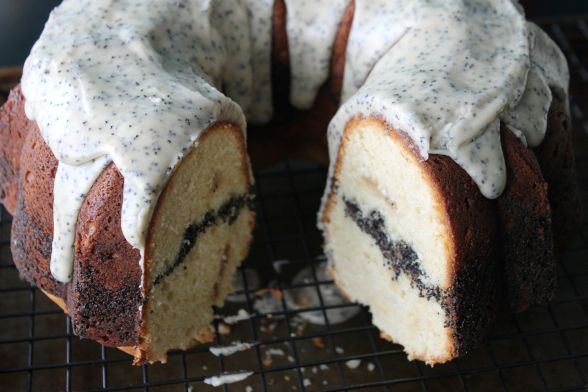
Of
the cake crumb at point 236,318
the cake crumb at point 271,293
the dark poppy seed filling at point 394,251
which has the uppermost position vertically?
the dark poppy seed filling at point 394,251

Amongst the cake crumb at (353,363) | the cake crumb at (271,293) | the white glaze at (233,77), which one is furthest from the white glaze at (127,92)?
the cake crumb at (353,363)

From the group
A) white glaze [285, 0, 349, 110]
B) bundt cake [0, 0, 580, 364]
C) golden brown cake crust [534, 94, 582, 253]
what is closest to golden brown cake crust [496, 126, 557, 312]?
bundt cake [0, 0, 580, 364]

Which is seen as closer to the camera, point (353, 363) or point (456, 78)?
point (456, 78)

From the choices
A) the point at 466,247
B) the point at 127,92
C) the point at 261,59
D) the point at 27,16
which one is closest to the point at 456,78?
the point at 466,247

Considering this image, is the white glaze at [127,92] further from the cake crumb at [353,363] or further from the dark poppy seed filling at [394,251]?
the cake crumb at [353,363]

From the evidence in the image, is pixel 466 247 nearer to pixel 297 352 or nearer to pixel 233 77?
pixel 297 352
